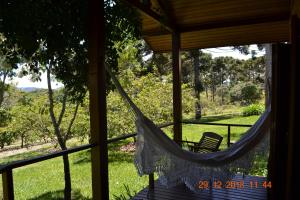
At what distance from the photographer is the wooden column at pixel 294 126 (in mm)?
2062

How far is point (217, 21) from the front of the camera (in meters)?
4.40

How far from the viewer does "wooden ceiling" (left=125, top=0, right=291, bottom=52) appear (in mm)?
4047

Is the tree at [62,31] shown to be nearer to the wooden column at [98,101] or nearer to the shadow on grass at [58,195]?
the wooden column at [98,101]

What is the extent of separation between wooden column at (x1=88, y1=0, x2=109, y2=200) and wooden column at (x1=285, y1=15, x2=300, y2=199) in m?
1.41

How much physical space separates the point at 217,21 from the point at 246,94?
14.4m

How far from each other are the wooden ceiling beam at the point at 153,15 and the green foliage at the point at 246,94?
1427 cm

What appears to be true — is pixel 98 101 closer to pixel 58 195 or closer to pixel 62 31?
pixel 62 31

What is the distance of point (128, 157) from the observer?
802 cm

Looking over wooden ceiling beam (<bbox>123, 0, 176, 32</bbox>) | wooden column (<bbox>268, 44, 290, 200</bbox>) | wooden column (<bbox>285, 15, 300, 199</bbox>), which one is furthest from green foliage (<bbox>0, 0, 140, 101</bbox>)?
wooden column (<bbox>285, 15, 300, 199</bbox>)

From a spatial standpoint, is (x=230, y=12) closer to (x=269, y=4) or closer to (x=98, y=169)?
(x=269, y=4)

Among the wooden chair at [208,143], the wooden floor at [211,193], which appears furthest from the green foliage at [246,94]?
the wooden floor at [211,193]

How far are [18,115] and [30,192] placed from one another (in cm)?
164

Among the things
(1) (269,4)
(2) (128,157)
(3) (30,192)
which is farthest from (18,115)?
(1) (269,4)

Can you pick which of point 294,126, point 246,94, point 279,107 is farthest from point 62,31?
point 246,94
